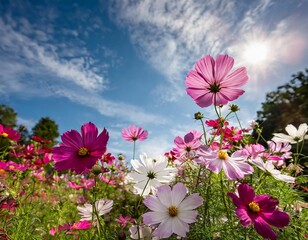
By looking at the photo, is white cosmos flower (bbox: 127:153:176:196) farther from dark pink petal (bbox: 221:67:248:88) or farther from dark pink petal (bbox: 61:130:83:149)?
dark pink petal (bbox: 221:67:248:88)

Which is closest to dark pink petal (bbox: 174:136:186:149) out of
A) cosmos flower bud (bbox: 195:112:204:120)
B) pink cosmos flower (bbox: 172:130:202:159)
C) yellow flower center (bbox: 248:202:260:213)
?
pink cosmos flower (bbox: 172:130:202:159)

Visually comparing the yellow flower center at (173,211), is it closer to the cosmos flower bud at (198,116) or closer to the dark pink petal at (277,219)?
the dark pink petal at (277,219)

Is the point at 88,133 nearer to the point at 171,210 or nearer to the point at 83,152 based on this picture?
the point at 83,152

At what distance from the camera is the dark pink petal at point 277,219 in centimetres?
70

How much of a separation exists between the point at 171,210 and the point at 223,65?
412 millimetres

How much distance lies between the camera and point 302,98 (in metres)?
8.83

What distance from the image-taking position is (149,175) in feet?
3.09

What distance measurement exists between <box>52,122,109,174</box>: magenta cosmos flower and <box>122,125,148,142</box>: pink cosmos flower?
526 millimetres

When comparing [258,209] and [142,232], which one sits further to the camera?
[142,232]

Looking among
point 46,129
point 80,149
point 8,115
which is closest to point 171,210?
point 80,149

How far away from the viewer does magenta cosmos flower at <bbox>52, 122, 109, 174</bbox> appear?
0.75m

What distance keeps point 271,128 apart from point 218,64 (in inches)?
303

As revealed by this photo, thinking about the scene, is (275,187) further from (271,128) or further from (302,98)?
(302,98)

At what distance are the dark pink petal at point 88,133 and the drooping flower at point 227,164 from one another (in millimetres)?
293
